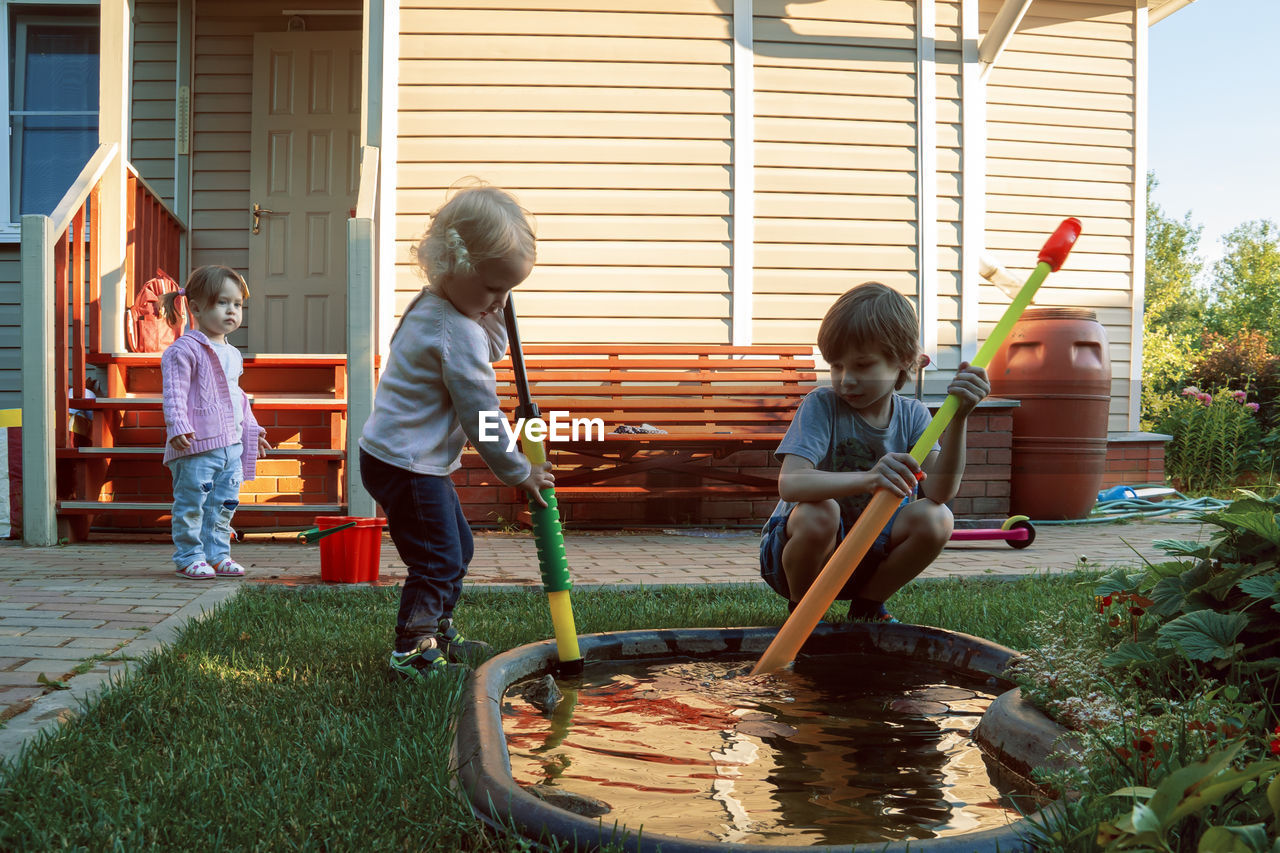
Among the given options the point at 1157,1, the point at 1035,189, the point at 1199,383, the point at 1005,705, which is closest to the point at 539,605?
the point at 1005,705

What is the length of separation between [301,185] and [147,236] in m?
1.35

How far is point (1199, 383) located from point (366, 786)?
49.7 ft

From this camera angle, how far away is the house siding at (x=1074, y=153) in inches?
309

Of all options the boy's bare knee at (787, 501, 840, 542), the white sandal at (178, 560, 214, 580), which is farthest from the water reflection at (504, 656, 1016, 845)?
the white sandal at (178, 560, 214, 580)

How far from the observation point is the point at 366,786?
1396mm

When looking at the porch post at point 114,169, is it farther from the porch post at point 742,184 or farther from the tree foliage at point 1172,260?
the tree foliage at point 1172,260

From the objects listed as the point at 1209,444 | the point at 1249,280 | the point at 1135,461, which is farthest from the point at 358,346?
the point at 1249,280

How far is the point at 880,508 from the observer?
80.0 inches

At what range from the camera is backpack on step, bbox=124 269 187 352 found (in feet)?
18.6

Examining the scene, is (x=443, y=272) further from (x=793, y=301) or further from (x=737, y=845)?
(x=793, y=301)

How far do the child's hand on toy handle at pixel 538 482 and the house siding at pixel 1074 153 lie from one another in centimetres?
654

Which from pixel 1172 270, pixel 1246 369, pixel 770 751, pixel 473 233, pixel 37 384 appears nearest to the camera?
pixel 770 751

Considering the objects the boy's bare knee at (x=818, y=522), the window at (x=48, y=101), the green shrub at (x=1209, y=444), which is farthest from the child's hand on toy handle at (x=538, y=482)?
the green shrub at (x=1209, y=444)

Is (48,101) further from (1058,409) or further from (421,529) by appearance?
(1058,409)
